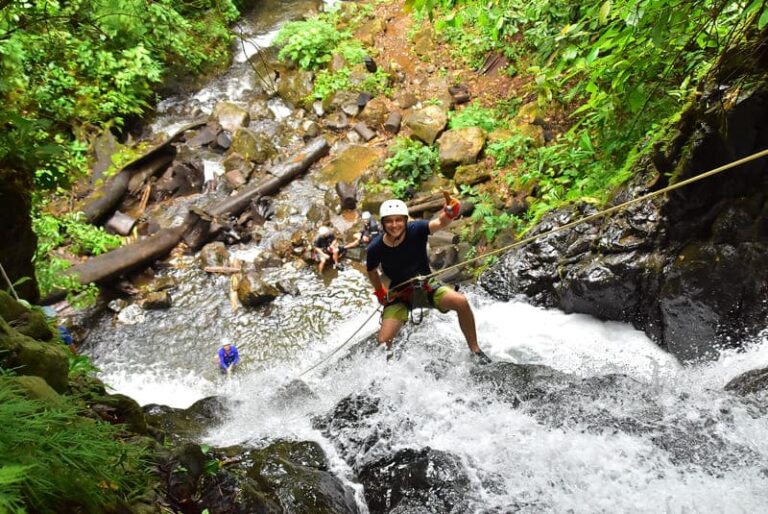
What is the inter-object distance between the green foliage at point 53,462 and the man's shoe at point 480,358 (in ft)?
13.6

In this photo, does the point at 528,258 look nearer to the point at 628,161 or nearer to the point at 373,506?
the point at 628,161

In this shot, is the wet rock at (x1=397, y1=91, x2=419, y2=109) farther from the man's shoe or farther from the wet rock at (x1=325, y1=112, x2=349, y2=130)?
the man's shoe

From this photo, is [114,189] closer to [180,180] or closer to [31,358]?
[180,180]

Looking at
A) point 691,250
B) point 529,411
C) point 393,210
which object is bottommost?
point 529,411

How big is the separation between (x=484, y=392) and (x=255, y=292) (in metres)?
4.77

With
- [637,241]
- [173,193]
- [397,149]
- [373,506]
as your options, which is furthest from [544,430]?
[173,193]

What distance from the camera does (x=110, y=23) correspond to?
3.42m

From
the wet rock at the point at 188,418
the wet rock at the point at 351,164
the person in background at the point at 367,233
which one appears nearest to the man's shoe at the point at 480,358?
the wet rock at the point at 188,418

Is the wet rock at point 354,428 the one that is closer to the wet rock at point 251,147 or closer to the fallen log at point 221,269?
the fallen log at point 221,269

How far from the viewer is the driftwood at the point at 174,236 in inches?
344

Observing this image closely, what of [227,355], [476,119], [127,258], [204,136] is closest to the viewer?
[227,355]

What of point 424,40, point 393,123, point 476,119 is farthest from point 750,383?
point 424,40

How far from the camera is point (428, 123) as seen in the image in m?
11.1

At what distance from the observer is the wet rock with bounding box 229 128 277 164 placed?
11.9 meters
